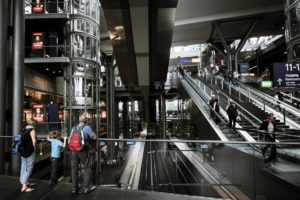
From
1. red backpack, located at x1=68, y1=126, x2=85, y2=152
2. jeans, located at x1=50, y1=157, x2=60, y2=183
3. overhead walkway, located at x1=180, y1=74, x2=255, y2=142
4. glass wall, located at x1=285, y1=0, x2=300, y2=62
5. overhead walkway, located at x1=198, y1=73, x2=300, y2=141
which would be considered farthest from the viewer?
glass wall, located at x1=285, y1=0, x2=300, y2=62

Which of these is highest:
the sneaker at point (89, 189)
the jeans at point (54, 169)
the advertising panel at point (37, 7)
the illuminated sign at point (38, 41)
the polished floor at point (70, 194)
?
the advertising panel at point (37, 7)

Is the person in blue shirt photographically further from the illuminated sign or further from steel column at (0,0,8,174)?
the illuminated sign

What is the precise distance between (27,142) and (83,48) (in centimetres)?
1889

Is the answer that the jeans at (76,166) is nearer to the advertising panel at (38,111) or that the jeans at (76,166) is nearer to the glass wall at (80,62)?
the advertising panel at (38,111)

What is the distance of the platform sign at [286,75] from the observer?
1330cm

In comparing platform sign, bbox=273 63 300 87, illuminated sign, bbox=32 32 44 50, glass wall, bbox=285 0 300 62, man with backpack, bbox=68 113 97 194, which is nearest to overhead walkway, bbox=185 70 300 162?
platform sign, bbox=273 63 300 87

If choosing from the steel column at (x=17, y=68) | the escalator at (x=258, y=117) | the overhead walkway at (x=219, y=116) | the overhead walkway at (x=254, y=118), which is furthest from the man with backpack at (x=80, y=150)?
the overhead walkway at (x=219, y=116)

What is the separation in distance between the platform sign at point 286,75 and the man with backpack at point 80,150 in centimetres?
935

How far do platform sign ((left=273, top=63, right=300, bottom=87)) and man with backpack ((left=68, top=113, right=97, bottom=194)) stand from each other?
9347mm

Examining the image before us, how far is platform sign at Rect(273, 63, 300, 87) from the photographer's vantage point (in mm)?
13302

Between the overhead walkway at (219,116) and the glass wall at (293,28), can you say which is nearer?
the overhead walkway at (219,116)

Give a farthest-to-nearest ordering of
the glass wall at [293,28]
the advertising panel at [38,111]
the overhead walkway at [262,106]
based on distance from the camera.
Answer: the advertising panel at [38,111] < the glass wall at [293,28] < the overhead walkway at [262,106]

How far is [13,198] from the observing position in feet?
21.4

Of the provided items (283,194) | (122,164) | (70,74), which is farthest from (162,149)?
(70,74)
